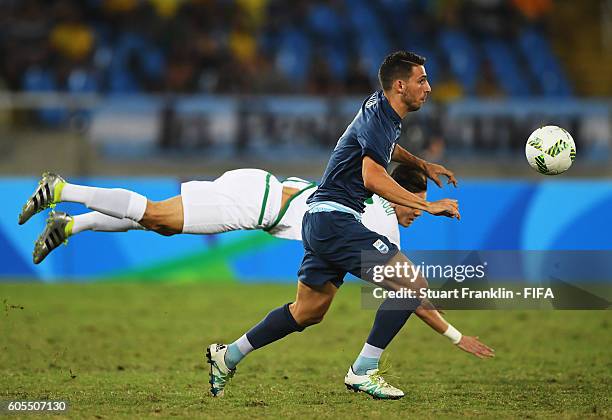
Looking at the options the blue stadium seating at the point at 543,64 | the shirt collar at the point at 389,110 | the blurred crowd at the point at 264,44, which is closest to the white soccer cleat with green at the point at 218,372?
the shirt collar at the point at 389,110

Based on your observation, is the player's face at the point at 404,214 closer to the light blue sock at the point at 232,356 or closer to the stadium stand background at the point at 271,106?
the light blue sock at the point at 232,356

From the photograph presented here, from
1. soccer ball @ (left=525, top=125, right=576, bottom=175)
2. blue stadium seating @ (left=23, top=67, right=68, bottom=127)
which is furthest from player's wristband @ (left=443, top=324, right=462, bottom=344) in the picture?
blue stadium seating @ (left=23, top=67, right=68, bottom=127)

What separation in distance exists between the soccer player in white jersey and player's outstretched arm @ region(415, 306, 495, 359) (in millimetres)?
859

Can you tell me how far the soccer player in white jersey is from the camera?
23.7 ft

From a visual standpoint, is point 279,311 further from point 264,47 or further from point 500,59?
point 500,59

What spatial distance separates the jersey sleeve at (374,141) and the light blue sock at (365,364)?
1.50 m

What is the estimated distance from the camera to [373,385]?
7.26 meters

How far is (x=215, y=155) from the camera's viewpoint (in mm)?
15953

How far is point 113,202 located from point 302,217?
138 cm

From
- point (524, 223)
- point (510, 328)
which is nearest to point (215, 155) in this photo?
point (524, 223)

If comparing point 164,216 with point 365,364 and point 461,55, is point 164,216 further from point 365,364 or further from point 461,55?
point 461,55

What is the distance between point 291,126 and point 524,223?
4221mm

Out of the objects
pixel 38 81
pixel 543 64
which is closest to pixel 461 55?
pixel 543 64

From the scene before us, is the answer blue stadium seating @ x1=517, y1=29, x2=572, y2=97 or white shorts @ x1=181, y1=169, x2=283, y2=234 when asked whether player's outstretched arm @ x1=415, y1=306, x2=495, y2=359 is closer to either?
white shorts @ x1=181, y1=169, x2=283, y2=234
